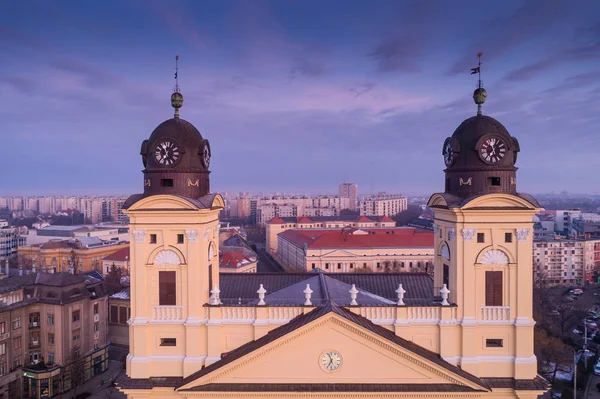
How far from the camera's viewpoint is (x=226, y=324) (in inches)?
927

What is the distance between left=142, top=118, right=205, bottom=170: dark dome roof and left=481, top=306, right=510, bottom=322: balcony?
16.2m

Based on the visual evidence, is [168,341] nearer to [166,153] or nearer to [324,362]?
[324,362]

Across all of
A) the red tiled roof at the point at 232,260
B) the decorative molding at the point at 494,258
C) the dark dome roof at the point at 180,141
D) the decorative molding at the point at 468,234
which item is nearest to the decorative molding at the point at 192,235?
the dark dome roof at the point at 180,141

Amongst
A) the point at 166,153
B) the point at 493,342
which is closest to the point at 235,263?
the point at 166,153

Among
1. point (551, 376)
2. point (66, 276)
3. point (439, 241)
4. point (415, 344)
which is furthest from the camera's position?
point (66, 276)

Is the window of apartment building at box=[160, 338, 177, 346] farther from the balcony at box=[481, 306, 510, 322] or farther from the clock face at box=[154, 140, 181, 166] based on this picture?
the balcony at box=[481, 306, 510, 322]

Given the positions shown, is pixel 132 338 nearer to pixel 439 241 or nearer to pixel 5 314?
pixel 439 241

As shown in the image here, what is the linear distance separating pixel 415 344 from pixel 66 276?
129 ft

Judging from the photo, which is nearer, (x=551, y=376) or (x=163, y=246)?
(x=163, y=246)

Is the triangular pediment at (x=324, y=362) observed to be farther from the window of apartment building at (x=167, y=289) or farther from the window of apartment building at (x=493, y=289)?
the window of apartment building at (x=167, y=289)

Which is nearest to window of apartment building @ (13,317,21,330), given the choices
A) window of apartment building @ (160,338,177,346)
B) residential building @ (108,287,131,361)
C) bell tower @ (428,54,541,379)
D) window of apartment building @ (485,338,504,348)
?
residential building @ (108,287,131,361)

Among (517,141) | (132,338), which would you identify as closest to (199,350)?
(132,338)

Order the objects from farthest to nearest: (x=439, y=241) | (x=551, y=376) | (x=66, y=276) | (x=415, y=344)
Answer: (x=66, y=276) → (x=551, y=376) → (x=439, y=241) → (x=415, y=344)

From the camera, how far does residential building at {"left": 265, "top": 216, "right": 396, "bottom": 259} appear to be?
145125mm
